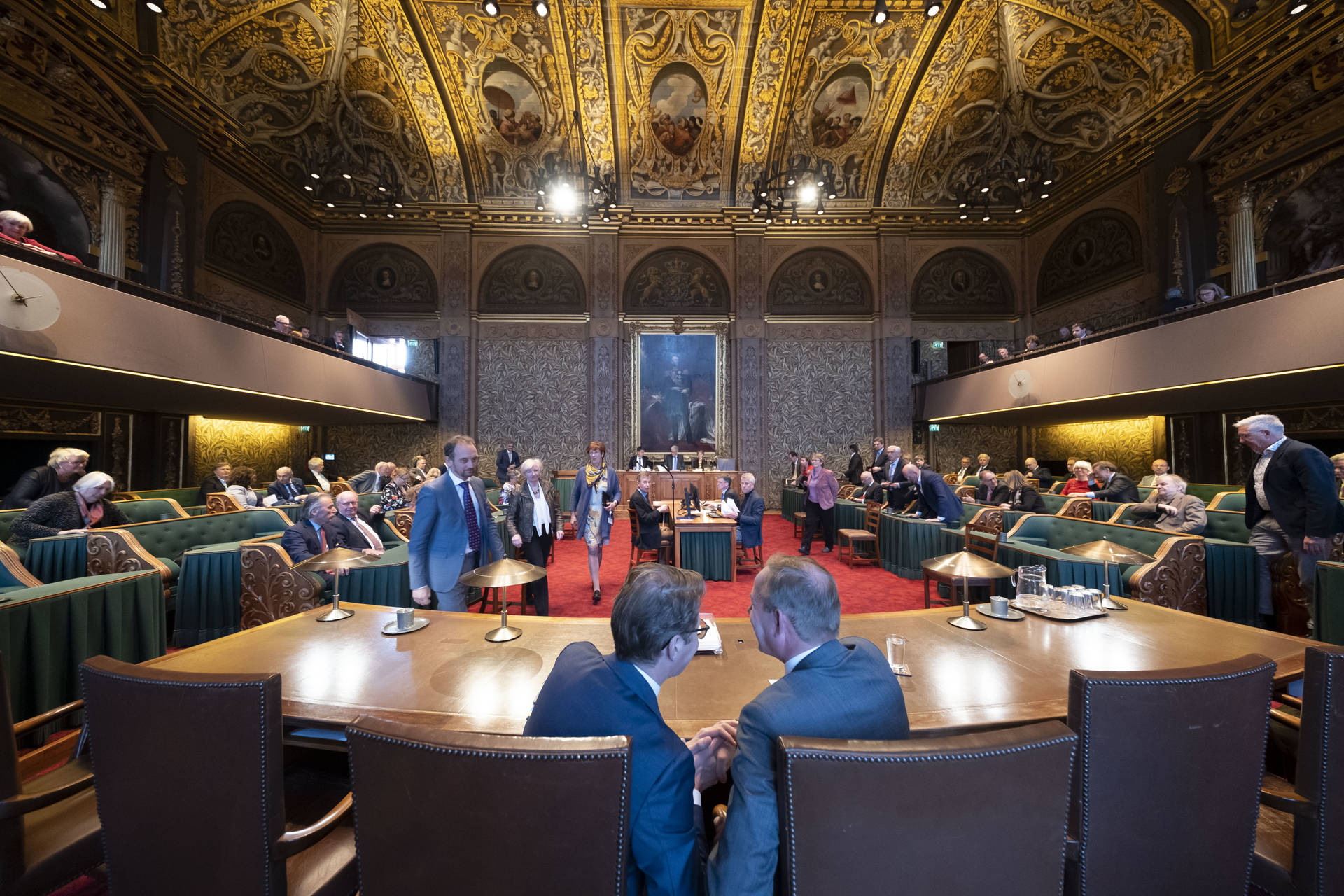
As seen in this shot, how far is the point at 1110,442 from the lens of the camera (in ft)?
37.1

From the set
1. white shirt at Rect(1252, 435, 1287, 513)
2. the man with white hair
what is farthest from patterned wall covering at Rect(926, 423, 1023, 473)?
white shirt at Rect(1252, 435, 1287, 513)

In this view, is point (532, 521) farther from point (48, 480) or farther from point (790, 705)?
point (48, 480)

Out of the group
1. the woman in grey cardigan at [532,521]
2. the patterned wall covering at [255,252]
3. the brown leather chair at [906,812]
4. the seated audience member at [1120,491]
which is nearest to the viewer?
the brown leather chair at [906,812]

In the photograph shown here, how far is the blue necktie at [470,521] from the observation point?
3430 mm

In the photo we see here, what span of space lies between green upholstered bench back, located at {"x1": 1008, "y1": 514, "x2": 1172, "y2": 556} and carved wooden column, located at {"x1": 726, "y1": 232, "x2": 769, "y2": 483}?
24.6 ft

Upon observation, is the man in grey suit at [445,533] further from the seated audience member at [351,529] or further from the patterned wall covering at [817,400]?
the patterned wall covering at [817,400]

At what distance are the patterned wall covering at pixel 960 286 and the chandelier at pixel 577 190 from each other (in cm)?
813

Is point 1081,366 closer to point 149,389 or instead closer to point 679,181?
point 679,181

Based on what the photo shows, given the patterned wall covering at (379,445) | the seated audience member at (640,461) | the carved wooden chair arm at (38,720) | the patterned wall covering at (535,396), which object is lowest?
the carved wooden chair arm at (38,720)

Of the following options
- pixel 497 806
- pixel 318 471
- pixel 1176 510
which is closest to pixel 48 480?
pixel 318 471

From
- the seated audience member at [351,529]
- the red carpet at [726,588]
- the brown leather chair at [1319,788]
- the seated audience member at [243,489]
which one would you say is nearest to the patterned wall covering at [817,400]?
the red carpet at [726,588]

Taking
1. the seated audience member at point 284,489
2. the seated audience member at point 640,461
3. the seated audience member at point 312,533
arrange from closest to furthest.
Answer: the seated audience member at point 312,533, the seated audience member at point 284,489, the seated audience member at point 640,461

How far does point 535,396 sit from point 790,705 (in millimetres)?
12625

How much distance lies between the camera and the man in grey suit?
125 inches
